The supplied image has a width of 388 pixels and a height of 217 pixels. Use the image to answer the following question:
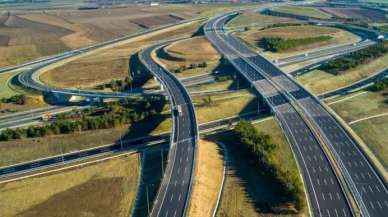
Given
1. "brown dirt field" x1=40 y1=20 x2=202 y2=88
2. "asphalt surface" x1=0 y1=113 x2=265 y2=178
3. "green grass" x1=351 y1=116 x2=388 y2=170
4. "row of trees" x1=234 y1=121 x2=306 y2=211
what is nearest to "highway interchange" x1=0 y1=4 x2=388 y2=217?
"asphalt surface" x1=0 y1=113 x2=265 y2=178

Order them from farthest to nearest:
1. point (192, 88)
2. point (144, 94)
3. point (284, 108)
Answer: point (192, 88)
point (144, 94)
point (284, 108)

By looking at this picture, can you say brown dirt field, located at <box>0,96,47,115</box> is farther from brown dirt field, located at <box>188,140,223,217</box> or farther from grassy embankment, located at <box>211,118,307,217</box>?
grassy embankment, located at <box>211,118,307,217</box>

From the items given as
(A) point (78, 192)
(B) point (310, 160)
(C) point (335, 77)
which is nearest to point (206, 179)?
(B) point (310, 160)

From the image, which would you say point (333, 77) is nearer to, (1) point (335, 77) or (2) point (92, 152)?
(1) point (335, 77)

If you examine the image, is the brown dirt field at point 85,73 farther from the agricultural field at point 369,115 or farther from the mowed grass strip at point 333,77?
the agricultural field at point 369,115

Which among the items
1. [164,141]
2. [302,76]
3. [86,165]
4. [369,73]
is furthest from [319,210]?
[369,73]

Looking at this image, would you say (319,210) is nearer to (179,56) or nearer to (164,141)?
(164,141)

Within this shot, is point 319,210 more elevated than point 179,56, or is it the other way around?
point 179,56
